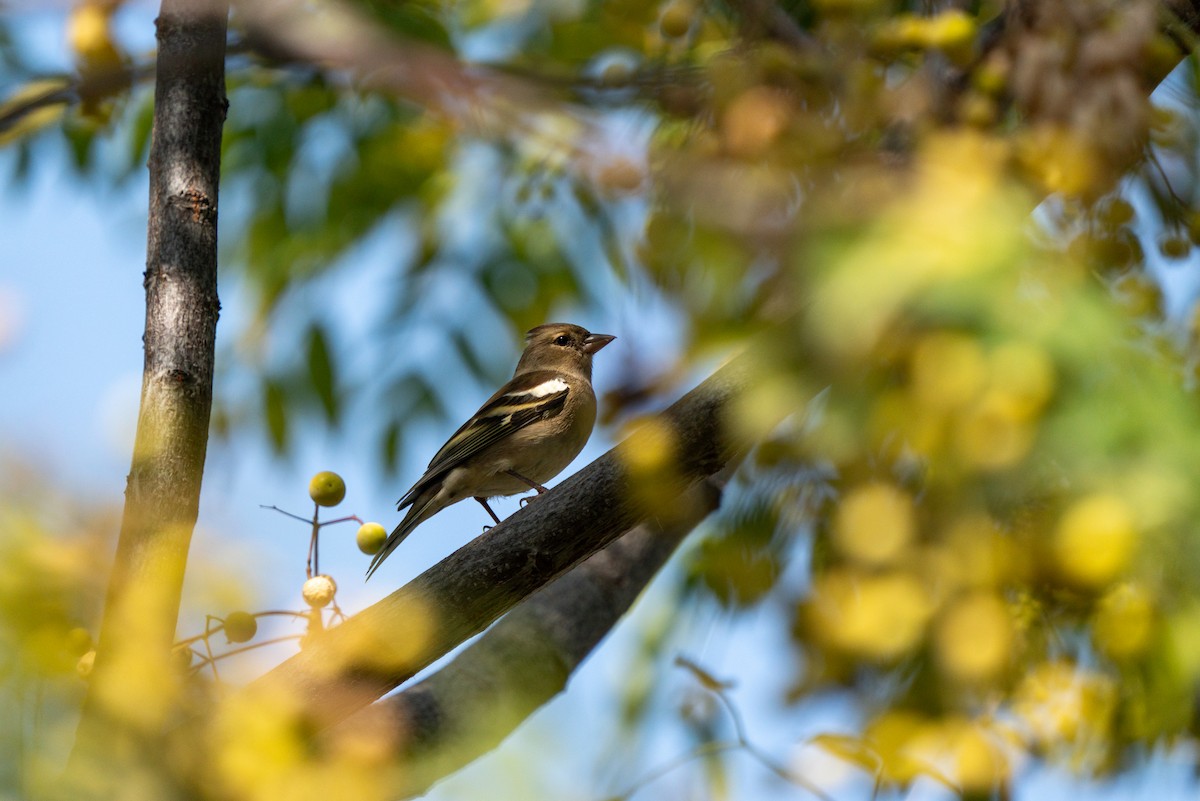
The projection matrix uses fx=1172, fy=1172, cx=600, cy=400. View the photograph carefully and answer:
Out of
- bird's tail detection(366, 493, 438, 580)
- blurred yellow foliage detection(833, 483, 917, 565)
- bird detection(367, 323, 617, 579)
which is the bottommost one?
blurred yellow foliage detection(833, 483, 917, 565)

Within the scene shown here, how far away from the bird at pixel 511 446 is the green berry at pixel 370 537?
1.54 meters

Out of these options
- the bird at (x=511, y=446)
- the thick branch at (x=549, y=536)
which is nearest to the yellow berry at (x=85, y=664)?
the thick branch at (x=549, y=536)

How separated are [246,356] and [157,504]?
3.12 m

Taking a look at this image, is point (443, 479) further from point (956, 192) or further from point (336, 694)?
point (956, 192)

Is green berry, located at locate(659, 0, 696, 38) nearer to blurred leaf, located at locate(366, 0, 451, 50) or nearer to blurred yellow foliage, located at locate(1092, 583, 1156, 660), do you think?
blurred leaf, located at locate(366, 0, 451, 50)

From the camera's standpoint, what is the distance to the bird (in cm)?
548

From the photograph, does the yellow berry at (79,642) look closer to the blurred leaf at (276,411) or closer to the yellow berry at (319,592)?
the yellow berry at (319,592)

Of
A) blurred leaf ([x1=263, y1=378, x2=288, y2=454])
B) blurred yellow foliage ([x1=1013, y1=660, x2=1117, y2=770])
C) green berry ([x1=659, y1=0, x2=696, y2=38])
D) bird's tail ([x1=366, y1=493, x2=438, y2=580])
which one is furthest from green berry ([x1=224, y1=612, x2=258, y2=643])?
blurred leaf ([x1=263, y1=378, x2=288, y2=454])

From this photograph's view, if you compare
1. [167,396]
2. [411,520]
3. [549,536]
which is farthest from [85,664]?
[411,520]

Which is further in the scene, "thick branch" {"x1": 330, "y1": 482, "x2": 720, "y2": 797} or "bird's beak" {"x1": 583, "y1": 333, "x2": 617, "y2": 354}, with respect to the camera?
"bird's beak" {"x1": 583, "y1": 333, "x2": 617, "y2": 354}

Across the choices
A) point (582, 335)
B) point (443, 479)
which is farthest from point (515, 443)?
point (582, 335)

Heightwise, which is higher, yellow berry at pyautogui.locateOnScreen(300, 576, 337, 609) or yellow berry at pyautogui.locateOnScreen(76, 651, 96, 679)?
yellow berry at pyautogui.locateOnScreen(300, 576, 337, 609)

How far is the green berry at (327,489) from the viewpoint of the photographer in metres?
3.36

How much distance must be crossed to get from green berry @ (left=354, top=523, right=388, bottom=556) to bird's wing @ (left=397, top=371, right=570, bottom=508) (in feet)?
5.29
